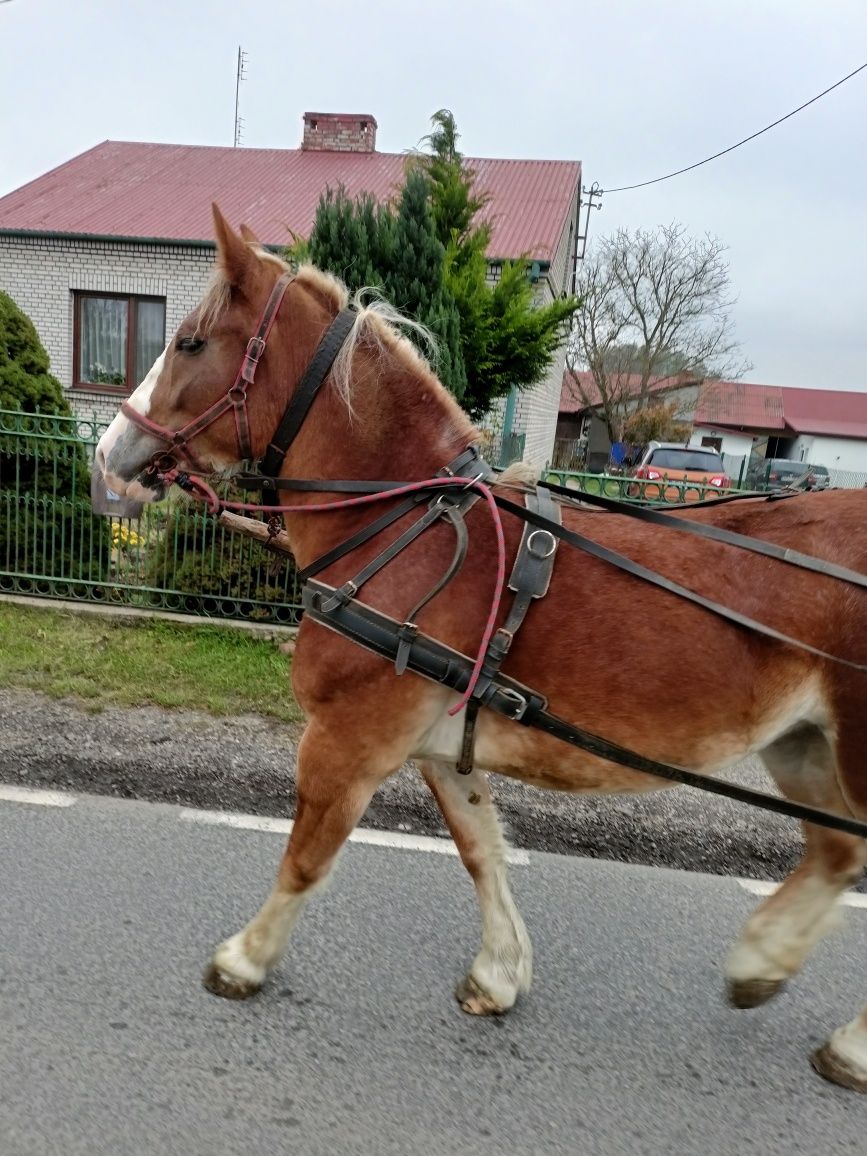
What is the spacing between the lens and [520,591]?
208cm

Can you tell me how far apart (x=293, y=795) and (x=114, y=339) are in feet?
43.4

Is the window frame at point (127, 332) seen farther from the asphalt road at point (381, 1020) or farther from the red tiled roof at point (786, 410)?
the red tiled roof at point (786, 410)

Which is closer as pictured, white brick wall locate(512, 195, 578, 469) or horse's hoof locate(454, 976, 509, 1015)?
horse's hoof locate(454, 976, 509, 1015)

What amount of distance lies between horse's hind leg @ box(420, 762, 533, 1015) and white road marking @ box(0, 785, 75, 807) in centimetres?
187

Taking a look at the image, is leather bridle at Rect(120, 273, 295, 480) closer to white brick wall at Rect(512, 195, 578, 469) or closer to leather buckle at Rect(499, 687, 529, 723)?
leather buckle at Rect(499, 687, 529, 723)

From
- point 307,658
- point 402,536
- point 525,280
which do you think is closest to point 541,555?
point 402,536

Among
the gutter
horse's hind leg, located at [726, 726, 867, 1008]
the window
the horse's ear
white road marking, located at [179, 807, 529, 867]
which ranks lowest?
white road marking, located at [179, 807, 529, 867]

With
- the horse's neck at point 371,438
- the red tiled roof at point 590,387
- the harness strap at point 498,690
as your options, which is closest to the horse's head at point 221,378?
the horse's neck at point 371,438

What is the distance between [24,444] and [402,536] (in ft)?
16.8

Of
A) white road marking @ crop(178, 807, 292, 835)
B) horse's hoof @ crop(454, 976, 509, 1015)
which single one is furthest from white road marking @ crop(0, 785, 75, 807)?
horse's hoof @ crop(454, 976, 509, 1015)

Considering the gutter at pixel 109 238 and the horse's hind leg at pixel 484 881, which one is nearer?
the horse's hind leg at pixel 484 881

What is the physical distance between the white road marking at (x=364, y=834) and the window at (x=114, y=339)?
1261 centimetres

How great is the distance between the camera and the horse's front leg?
2.20m

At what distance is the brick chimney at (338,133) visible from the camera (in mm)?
17906
